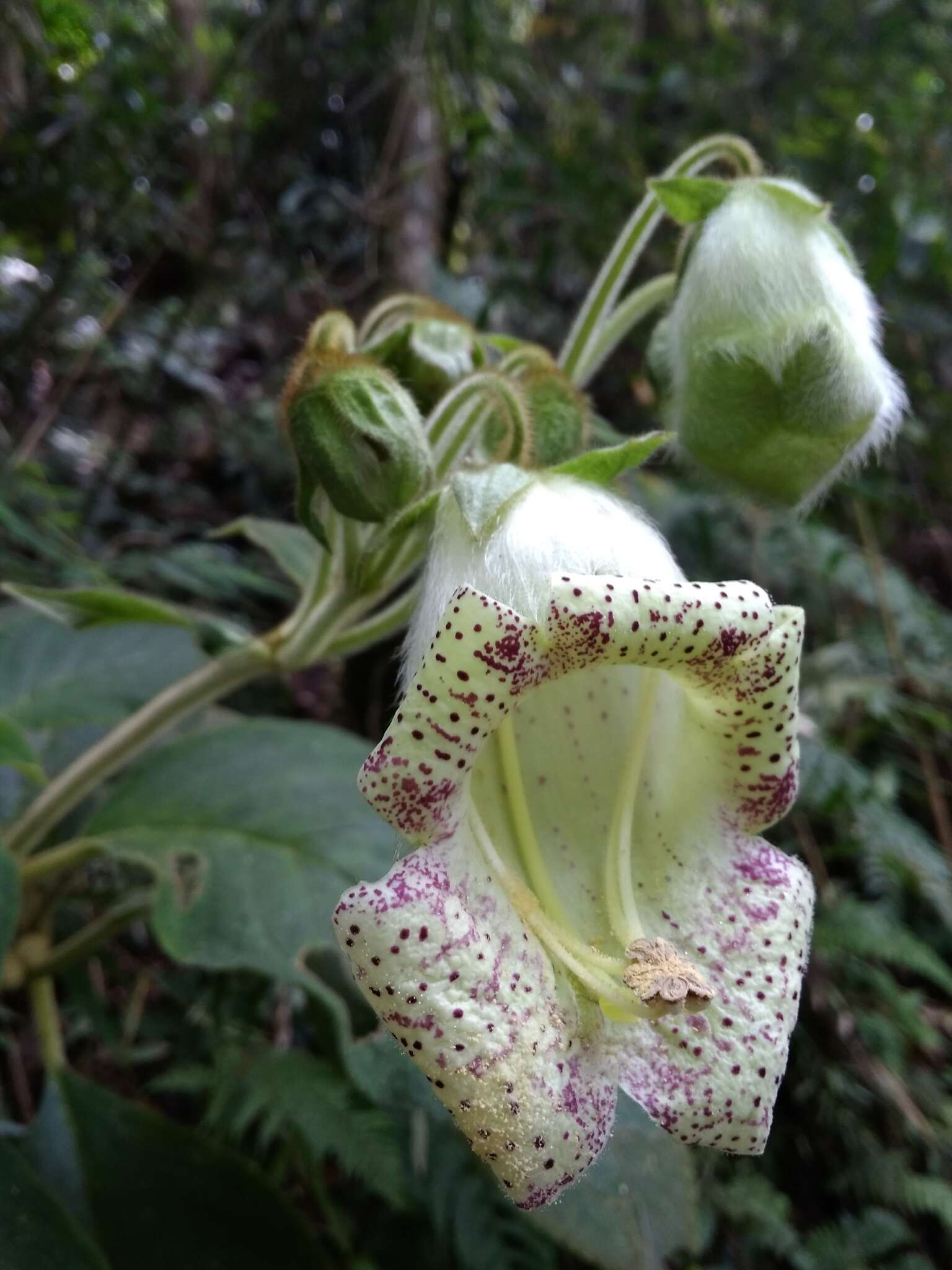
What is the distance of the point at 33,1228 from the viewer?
0.76m

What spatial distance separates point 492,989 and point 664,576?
0.30 meters

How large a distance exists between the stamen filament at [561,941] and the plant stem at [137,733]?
392mm

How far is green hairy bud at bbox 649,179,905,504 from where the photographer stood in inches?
32.1

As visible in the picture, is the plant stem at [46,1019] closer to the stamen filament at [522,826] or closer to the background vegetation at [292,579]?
the background vegetation at [292,579]

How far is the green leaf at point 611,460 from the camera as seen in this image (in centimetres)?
69

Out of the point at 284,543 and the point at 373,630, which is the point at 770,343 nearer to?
the point at 373,630

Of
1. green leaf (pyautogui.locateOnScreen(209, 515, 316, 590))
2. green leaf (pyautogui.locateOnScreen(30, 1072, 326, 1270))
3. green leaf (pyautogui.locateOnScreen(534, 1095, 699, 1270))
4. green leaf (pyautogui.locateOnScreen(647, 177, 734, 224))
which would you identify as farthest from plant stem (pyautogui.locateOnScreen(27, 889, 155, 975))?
green leaf (pyautogui.locateOnScreen(647, 177, 734, 224))

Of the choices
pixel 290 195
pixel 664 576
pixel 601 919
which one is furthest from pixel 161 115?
pixel 601 919

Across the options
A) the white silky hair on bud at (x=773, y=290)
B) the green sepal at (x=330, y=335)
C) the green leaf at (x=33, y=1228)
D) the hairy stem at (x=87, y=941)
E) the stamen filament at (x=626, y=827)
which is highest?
the white silky hair on bud at (x=773, y=290)

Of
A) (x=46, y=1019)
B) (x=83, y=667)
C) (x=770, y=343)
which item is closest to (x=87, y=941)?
(x=46, y=1019)

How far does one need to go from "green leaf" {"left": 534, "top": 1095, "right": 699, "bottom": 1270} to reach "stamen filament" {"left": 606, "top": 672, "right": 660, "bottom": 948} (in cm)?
27

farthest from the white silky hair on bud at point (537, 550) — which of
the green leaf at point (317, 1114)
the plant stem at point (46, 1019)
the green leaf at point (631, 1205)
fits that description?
the plant stem at point (46, 1019)

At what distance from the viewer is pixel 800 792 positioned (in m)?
1.65

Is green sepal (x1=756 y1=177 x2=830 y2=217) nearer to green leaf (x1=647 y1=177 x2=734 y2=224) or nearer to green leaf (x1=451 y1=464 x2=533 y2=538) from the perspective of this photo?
green leaf (x1=647 y1=177 x2=734 y2=224)
